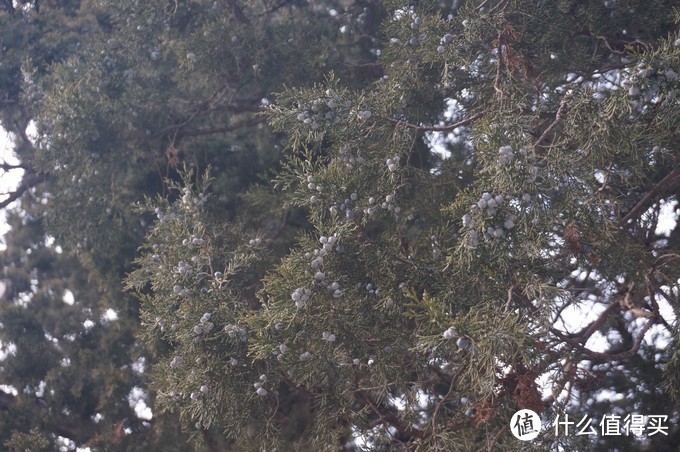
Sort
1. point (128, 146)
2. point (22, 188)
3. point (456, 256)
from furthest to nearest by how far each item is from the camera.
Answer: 1. point (22, 188)
2. point (128, 146)
3. point (456, 256)

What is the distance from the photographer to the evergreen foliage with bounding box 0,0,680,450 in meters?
2.27

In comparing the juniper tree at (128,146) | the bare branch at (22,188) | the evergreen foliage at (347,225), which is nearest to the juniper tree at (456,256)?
the evergreen foliage at (347,225)

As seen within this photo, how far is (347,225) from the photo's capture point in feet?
7.89

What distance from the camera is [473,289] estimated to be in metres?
2.46

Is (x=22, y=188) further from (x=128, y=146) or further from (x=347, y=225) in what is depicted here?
(x=347, y=225)

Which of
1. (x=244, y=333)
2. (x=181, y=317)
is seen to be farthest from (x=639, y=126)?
(x=181, y=317)

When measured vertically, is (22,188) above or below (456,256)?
above

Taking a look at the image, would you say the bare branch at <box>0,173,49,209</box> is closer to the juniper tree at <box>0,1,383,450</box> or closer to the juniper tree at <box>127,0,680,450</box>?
the juniper tree at <box>0,1,383,450</box>

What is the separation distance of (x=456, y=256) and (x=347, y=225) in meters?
0.39

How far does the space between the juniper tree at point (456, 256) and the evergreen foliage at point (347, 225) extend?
12 mm

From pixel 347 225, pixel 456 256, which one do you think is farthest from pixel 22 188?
pixel 456 256

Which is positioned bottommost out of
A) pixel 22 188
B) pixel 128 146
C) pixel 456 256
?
pixel 456 256

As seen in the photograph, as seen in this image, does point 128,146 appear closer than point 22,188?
Yes

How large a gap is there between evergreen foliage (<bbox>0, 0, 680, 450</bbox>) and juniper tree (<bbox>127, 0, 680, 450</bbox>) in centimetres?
1
